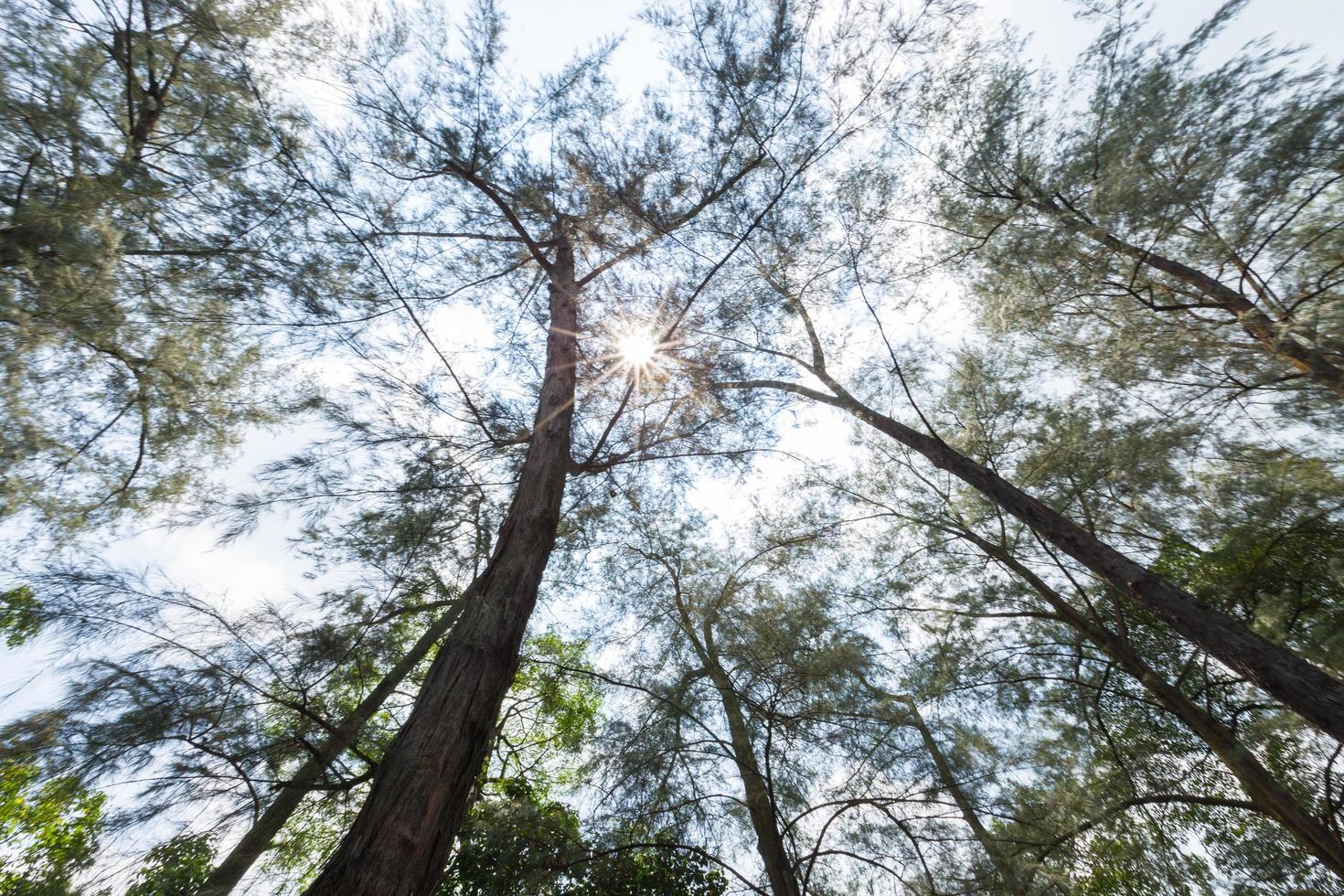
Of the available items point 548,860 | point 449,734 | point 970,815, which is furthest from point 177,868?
point 970,815

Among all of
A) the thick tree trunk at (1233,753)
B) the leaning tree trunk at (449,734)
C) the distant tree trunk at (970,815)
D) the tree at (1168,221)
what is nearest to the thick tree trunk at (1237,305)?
the tree at (1168,221)

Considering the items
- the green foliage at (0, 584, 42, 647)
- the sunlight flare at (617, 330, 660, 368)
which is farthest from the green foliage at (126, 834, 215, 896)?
the sunlight flare at (617, 330, 660, 368)

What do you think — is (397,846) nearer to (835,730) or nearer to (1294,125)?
(835,730)

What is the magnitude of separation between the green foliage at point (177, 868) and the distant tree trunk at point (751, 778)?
2615 millimetres

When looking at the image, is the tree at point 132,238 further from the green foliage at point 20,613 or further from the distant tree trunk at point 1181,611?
the distant tree trunk at point 1181,611

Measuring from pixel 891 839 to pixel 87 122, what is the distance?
22.1 feet

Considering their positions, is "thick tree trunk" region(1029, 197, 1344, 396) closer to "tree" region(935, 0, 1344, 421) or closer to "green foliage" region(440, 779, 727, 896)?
"tree" region(935, 0, 1344, 421)

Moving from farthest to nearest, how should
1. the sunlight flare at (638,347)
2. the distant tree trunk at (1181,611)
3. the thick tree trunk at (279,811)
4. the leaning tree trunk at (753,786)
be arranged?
the sunlight flare at (638,347)
the leaning tree trunk at (753,786)
the distant tree trunk at (1181,611)
the thick tree trunk at (279,811)

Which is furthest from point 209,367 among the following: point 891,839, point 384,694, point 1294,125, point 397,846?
point 1294,125

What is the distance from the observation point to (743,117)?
4.22 metres

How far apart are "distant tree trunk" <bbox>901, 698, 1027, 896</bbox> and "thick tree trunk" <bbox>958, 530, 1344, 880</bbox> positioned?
146 centimetres

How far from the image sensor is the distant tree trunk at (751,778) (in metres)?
3.30

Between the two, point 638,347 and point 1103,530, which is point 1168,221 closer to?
point 1103,530

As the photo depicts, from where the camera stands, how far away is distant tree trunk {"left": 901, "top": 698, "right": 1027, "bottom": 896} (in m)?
3.38
